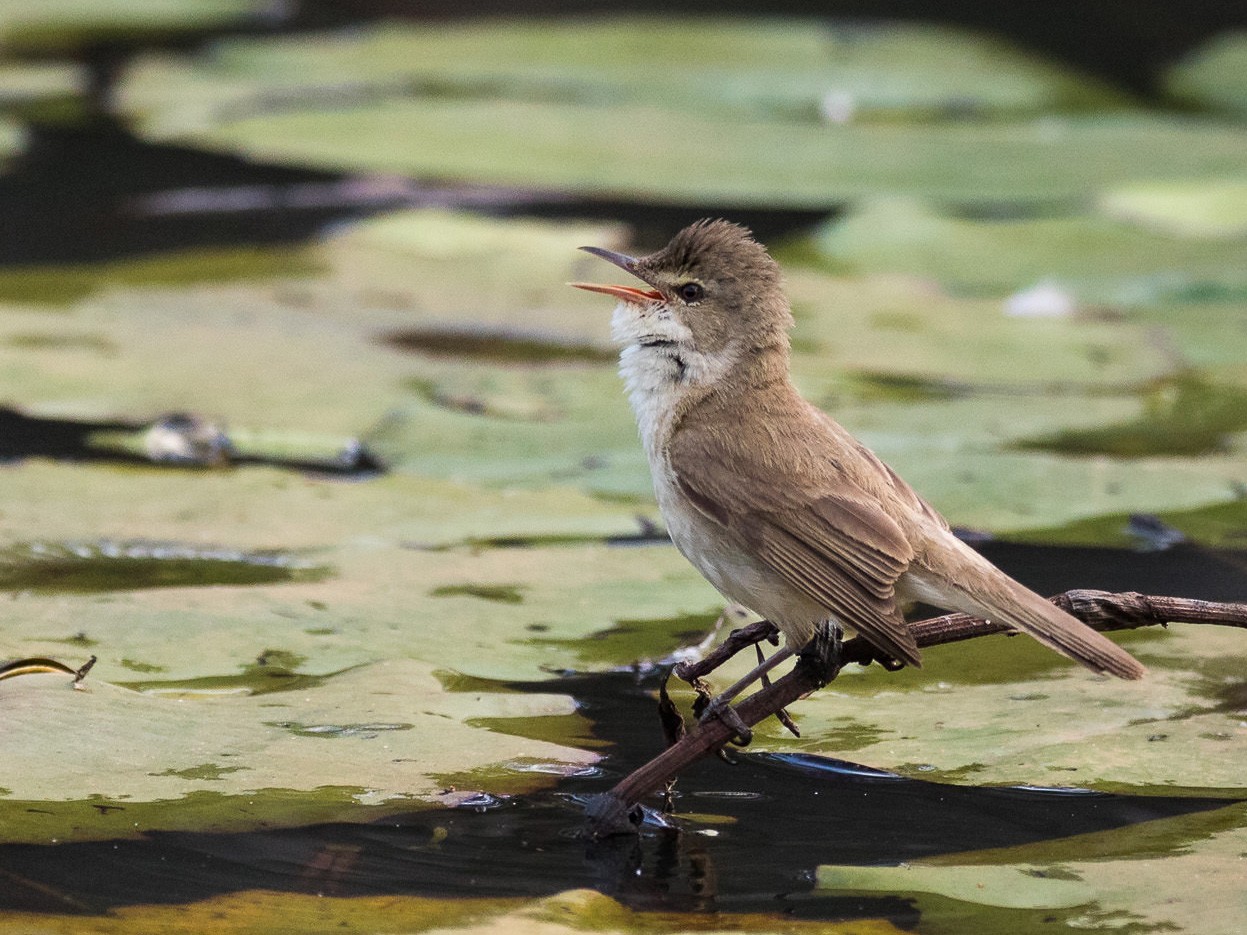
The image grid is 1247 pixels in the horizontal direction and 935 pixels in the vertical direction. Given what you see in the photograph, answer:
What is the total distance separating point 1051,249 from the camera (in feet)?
28.2

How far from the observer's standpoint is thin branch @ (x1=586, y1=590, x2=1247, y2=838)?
3414mm

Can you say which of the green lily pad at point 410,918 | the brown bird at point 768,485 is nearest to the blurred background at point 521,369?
the green lily pad at point 410,918

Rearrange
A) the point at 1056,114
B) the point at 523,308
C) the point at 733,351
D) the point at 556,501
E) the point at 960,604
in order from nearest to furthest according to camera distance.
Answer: the point at 960,604, the point at 733,351, the point at 556,501, the point at 523,308, the point at 1056,114

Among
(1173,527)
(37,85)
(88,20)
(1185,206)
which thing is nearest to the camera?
(1173,527)

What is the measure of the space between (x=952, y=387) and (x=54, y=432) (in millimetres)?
3271

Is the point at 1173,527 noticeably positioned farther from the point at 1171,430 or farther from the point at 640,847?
the point at 640,847

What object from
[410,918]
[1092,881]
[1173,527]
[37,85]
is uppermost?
[37,85]

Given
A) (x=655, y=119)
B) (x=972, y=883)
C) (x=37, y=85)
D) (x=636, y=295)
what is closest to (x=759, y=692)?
(x=972, y=883)

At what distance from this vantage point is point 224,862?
325 cm

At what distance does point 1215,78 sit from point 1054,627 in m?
10.1

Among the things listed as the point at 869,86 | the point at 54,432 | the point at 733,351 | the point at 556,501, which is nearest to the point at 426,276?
the point at 54,432

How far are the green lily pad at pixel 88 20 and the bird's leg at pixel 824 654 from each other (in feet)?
35.8

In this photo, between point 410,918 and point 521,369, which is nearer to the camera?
point 410,918

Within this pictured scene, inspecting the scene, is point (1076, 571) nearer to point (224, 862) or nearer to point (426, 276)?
point (224, 862)
